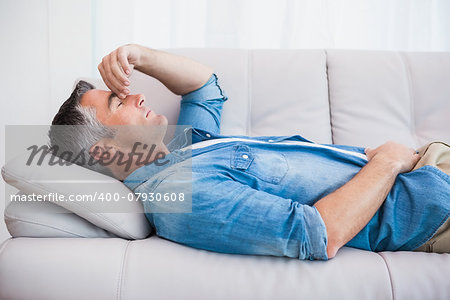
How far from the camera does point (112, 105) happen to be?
1.09 meters

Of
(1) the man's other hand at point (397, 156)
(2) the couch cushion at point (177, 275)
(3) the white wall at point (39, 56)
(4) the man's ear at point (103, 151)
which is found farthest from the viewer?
(3) the white wall at point (39, 56)

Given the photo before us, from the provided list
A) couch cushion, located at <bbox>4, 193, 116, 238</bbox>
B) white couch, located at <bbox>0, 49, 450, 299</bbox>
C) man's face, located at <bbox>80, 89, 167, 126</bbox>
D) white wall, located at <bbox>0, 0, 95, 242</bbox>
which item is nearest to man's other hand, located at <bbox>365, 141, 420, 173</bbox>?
white couch, located at <bbox>0, 49, 450, 299</bbox>

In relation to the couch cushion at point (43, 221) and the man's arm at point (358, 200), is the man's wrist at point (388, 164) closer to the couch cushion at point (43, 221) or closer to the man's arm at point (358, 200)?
the man's arm at point (358, 200)

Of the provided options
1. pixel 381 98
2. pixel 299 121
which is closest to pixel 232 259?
pixel 299 121

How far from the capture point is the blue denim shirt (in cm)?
79

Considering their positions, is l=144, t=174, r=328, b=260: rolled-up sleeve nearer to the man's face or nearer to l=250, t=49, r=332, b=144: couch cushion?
the man's face

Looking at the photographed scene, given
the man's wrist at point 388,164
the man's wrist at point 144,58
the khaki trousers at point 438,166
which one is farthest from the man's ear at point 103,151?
the khaki trousers at point 438,166

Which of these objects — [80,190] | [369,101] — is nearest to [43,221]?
[80,190]

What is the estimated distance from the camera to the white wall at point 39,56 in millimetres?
1709

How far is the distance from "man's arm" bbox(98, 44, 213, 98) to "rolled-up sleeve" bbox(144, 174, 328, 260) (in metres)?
0.38

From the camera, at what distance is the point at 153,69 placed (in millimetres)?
1237

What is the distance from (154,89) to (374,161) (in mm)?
808

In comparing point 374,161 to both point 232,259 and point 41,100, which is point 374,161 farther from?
point 41,100

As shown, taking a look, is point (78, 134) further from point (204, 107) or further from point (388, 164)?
point (388, 164)
